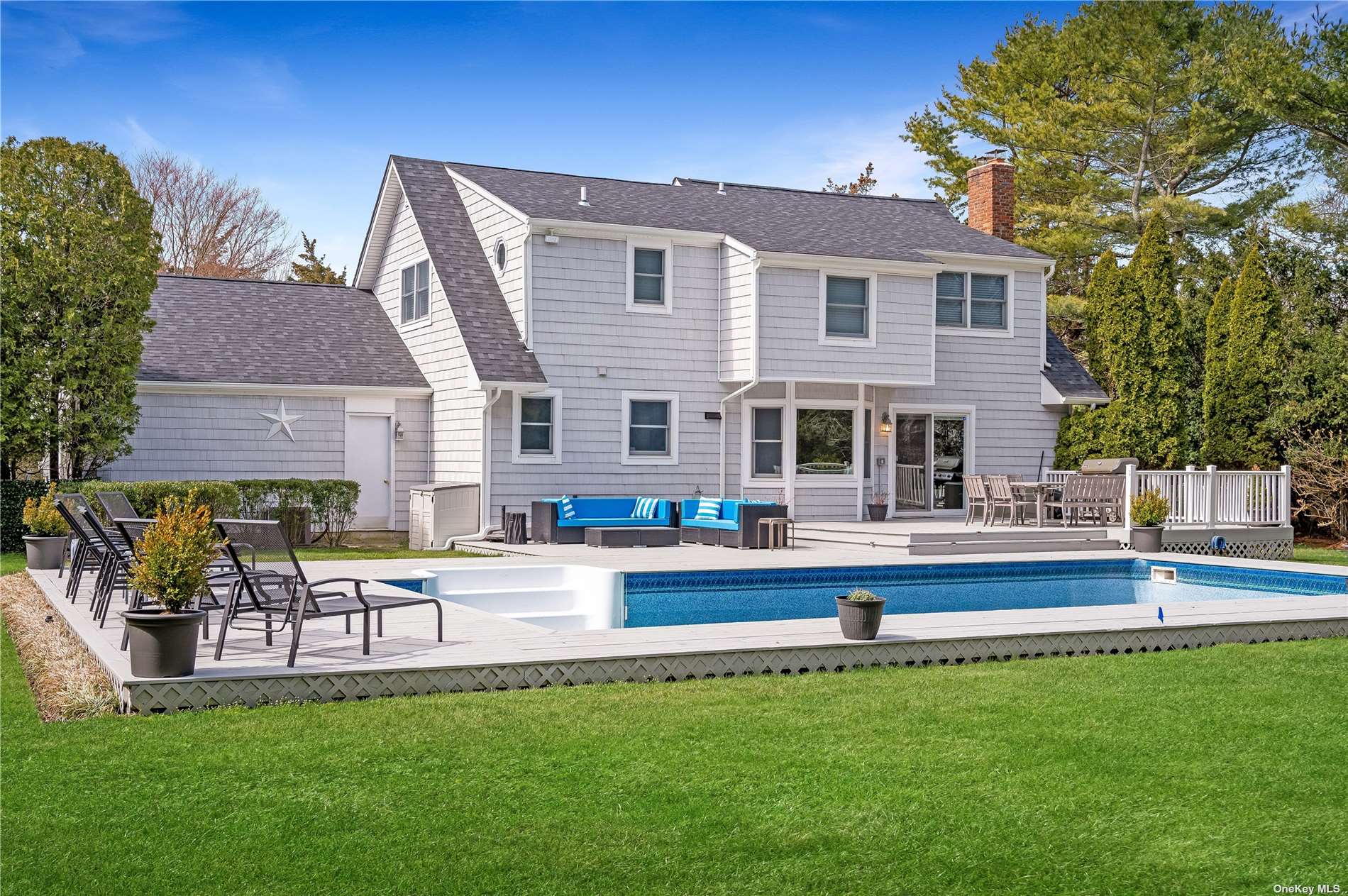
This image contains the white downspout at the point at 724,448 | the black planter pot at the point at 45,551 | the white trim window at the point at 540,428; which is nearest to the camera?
the black planter pot at the point at 45,551

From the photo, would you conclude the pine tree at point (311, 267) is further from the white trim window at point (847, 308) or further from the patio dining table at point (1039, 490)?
the patio dining table at point (1039, 490)

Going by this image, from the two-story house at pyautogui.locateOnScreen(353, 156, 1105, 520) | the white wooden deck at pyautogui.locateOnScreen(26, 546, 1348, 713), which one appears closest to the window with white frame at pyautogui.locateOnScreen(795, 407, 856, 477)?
the two-story house at pyautogui.locateOnScreen(353, 156, 1105, 520)

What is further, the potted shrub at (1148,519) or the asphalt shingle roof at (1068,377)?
the asphalt shingle roof at (1068,377)

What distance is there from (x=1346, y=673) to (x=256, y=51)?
1389cm

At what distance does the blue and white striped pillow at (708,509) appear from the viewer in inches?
755

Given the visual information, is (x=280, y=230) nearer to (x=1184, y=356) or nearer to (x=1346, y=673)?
(x=1184, y=356)

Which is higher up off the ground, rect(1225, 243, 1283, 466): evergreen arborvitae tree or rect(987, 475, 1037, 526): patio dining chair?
rect(1225, 243, 1283, 466): evergreen arborvitae tree

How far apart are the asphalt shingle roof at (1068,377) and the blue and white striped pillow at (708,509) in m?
8.45

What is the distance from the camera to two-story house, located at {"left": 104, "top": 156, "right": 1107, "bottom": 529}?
20.4 m

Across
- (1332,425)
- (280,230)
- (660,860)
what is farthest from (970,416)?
(280,230)

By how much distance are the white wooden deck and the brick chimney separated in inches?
597

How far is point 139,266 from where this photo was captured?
58.9 feet

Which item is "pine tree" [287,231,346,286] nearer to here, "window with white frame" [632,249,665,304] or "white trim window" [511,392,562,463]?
"window with white frame" [632,249,665,304]

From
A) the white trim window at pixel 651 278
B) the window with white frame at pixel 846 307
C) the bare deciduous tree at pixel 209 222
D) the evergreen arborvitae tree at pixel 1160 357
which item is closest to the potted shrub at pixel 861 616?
the window with white frame at pixel 846 307
